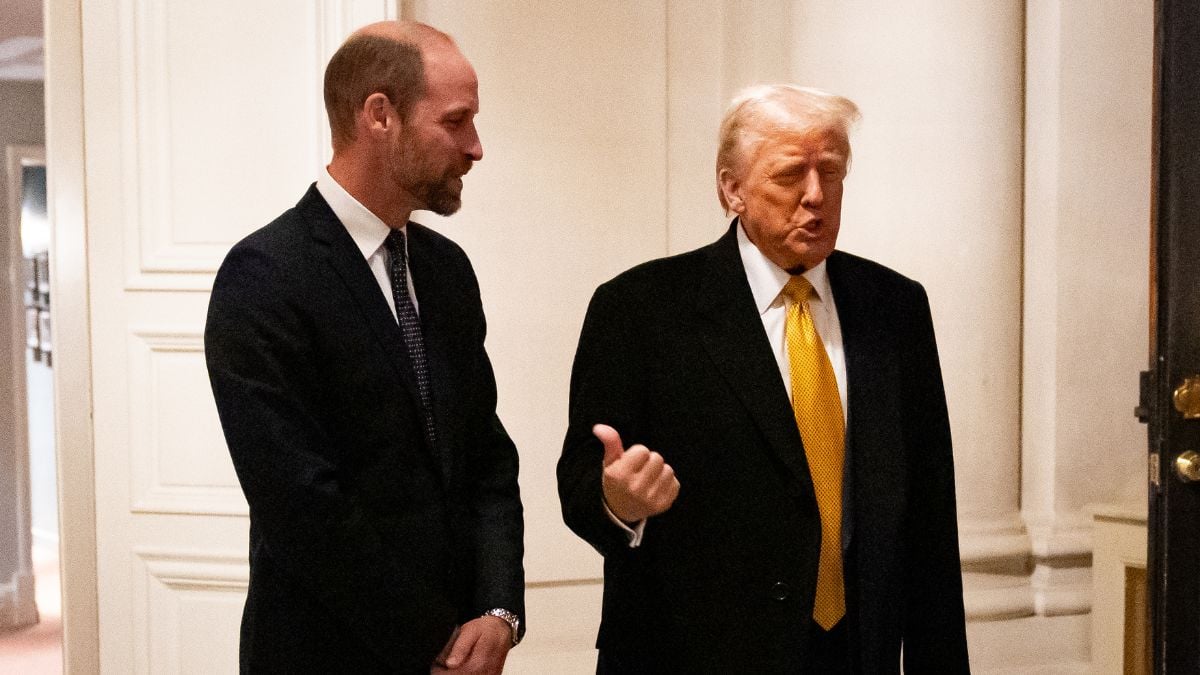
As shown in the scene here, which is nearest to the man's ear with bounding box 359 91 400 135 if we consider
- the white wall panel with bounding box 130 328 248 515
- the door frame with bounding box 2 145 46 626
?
the white wall panel with bounding box 130 328 248 515

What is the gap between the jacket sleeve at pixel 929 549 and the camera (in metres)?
1.83

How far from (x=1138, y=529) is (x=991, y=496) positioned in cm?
40

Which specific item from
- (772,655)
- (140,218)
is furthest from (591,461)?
(140,218)

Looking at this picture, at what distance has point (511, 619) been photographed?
178 cm

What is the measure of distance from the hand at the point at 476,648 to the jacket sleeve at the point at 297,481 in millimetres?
40

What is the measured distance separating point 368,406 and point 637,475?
15.1 inches

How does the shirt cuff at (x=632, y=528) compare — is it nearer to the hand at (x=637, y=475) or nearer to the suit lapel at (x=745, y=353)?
the hand at (x=637, y=475)

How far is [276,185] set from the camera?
306 cm

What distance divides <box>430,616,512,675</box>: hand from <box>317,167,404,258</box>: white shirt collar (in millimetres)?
545

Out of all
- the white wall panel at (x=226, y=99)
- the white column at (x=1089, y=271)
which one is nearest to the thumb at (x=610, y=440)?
the white wall panel at (x=226, y=99)

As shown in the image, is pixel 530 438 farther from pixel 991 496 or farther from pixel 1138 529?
pixel 1138 529

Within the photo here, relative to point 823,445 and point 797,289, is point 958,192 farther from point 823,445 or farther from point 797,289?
point 823,445

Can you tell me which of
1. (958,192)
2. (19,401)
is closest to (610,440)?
(958,192)

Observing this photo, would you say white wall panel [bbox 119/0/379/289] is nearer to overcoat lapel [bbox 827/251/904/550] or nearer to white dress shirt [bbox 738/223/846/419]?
white dress shirt [bbox 738/223/846/419]
